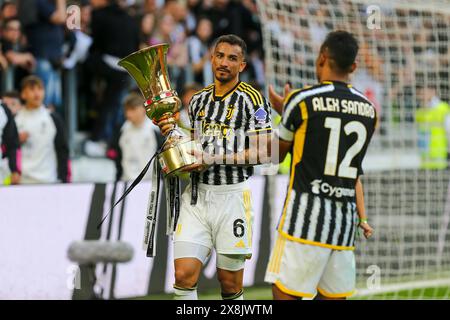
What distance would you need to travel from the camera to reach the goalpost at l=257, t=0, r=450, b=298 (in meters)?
11.0

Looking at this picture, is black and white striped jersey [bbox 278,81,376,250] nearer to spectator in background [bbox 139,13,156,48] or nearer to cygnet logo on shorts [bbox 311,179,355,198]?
cygnet logo on shorts [bbox 311,179,355,198]

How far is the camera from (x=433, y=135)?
44.6 feet

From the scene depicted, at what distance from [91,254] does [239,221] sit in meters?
1.10

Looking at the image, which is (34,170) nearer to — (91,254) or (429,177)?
(91,254)

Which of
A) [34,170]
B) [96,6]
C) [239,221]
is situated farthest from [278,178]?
[239,221]

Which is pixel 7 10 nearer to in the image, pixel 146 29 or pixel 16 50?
pixel 16 50

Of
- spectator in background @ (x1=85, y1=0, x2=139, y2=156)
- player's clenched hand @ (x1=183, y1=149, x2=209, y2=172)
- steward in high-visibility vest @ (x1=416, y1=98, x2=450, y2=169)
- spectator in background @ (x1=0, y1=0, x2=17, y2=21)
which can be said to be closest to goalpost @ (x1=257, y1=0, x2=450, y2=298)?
steward in high-visibility vest @ (x1=416, y1=98, x2=450, y2=169)

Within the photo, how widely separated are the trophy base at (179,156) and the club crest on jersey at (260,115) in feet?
1.56

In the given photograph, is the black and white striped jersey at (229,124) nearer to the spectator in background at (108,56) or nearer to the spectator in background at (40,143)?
the spectator in background at (40,143)

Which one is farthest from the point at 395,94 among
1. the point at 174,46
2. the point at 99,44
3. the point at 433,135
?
the point at 99,44

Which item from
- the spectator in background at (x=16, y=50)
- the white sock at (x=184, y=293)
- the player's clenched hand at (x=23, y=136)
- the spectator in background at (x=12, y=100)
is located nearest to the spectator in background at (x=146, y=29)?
the spectator in background at (x=16, y=50)

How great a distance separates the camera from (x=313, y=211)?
6.29 meters

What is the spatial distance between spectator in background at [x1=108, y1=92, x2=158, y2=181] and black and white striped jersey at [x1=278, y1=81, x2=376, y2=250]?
504 cm

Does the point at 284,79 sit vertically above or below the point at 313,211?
above
